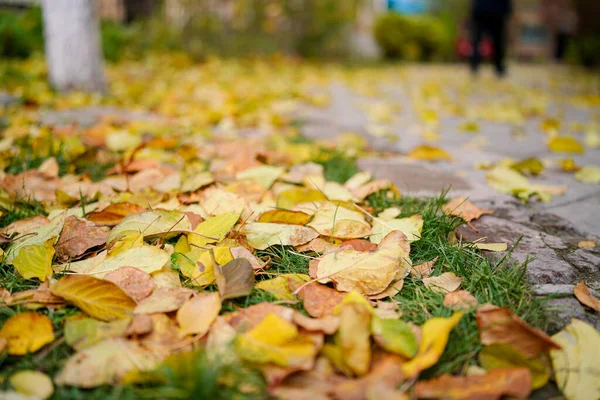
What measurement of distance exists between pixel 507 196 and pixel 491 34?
6.89m

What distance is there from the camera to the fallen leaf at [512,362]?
84 cm

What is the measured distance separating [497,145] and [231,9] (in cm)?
692

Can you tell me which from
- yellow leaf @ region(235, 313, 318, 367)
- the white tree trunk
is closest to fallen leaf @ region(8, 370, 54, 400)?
yellow leaf @ region(235, 313, 318, 367)

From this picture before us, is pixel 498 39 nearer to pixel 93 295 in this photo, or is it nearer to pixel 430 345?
pixel 430 345

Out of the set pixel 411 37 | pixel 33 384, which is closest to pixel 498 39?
pixel 411 37

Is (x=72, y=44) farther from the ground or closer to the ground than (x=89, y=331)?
farther from the ground

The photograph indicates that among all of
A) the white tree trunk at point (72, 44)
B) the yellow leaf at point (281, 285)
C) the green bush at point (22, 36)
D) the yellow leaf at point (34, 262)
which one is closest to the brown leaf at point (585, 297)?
the yellow leaf at point (281, 285)

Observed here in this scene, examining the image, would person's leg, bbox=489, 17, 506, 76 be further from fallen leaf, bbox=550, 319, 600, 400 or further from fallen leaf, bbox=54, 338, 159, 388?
fallen leaf, bbox=54, 338, 159, 388

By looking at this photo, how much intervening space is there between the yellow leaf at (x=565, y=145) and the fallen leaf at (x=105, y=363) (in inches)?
90.5

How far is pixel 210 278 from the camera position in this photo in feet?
3.53

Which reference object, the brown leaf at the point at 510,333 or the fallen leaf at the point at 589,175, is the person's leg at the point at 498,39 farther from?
the brown leaf at the point at 510,333

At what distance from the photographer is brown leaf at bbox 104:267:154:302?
3.33ft

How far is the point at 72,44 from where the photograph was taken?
3719mm

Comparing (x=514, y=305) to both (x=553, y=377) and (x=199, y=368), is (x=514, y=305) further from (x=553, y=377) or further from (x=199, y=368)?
(x=199, y=368)
